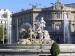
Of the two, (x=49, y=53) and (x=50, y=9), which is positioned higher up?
(x=50, y=9)

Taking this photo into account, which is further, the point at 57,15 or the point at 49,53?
the point at 57,15

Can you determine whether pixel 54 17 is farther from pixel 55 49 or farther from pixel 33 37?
pixel 55 49

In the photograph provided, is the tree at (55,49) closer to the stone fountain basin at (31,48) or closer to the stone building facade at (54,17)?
the stone fountain basin at (31,48)

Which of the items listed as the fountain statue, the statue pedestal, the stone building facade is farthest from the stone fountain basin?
the stone building facade

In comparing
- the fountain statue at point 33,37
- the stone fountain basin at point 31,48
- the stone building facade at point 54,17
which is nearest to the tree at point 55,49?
the stone fountain basin at point 31,48

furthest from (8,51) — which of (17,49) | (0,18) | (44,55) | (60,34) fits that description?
(0,18)

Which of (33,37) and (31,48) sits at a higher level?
(33,37)

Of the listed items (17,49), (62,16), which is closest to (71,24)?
(62,16)

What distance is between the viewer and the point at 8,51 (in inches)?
1261

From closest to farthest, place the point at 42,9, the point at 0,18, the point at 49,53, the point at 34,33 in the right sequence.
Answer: the point at 49,53
the point at 34,33
the point at 42,9
the point at 0,18

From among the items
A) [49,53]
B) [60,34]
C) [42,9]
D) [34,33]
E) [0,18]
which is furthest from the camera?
[0,18]

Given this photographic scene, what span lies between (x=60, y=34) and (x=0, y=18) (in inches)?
1358

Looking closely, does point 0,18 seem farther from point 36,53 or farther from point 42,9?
point 36,53

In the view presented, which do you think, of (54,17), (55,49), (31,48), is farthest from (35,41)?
(54,17)
